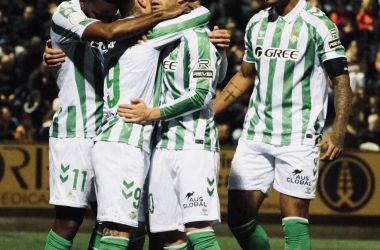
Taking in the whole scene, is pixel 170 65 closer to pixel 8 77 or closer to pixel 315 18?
pixel 315 18

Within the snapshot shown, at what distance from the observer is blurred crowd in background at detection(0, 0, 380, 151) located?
12.4 metres

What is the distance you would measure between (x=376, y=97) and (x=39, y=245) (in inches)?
216

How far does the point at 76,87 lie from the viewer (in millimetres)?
5902

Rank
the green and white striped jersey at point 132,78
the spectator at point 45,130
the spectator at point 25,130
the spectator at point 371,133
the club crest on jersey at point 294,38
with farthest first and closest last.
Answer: the spectator at point 25,130
the spectator at point 45,130
the spectator at point 371,133
the club crest on jersey at point 294,38
the green and white striped jersey at point 132,78

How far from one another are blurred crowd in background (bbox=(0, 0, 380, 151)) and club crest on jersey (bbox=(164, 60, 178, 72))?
252 inches

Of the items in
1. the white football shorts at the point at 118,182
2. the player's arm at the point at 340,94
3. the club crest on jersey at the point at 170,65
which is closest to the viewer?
the white football shorts at the point at 118,182

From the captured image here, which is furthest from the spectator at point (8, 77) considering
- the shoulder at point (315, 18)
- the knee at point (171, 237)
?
the knee at point (171, 237)

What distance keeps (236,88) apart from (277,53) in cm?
56

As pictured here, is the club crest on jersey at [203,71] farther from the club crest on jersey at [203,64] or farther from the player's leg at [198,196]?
the player's leg at [198,196]

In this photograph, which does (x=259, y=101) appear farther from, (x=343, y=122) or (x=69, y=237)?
(x=69, y=237)

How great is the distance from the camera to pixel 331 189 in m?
10.8

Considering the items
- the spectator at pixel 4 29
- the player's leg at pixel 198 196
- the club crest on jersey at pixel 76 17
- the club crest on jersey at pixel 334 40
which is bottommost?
the player's leg at pixel 198 196

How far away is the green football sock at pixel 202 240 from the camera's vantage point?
5445 mm

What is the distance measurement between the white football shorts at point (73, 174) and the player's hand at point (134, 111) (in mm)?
615
